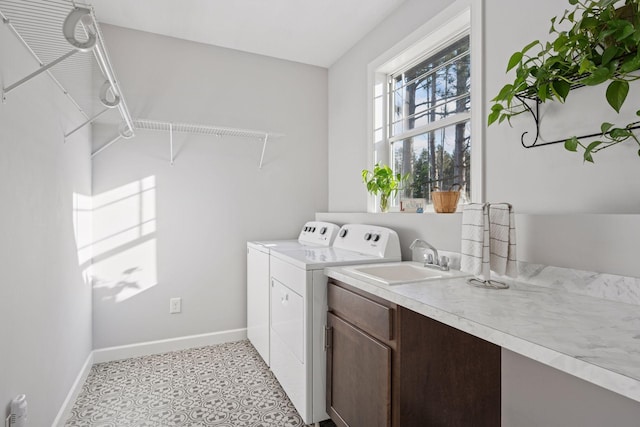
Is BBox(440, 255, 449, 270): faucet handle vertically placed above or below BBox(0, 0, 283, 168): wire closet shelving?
below

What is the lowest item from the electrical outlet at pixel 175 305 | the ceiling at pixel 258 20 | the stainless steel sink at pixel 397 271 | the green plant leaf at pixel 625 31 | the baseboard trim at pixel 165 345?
the baseboard trim at pixel 165 345

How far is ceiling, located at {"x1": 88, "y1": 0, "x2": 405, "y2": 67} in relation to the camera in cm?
234

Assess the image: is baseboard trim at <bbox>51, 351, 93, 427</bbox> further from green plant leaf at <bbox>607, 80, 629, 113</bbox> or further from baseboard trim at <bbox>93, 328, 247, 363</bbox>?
green plant leaf at <bbox>607, 80, 629, 113</bbox>

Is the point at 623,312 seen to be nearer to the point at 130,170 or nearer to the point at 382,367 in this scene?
the point at 382,367

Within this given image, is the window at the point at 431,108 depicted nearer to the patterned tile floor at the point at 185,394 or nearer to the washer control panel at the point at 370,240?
the washer control panel at the point at 370,240

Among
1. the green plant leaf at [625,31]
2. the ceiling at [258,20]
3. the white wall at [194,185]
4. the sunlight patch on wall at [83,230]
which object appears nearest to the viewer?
the green plant leaf at [625,31]

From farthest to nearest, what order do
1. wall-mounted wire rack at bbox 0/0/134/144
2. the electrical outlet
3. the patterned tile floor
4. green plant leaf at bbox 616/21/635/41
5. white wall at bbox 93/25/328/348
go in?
the electrical outlet
white wall at bbox 93/25/328/348
the patterned tile floor
wall-mounted wire rack at bbox 0/0/134/144
green plant leaf at bbox 616/21/635/41

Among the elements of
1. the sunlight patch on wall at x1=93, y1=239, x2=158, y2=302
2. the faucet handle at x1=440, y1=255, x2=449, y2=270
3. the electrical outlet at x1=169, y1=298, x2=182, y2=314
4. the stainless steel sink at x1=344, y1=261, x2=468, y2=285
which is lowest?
the electrical outlet at x1=169, y1=298, x2=182, y2=314

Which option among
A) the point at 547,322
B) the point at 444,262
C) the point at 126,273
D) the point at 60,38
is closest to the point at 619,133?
the point at 547,322

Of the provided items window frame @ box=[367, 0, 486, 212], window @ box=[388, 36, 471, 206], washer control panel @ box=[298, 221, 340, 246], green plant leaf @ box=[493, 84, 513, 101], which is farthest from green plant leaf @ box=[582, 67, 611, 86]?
washer control panel @ box=[298, 221, 340, 246]

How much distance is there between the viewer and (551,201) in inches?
56.2

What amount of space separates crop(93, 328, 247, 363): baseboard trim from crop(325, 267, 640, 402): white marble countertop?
191 centimetres

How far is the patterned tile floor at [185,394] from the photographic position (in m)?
1.88

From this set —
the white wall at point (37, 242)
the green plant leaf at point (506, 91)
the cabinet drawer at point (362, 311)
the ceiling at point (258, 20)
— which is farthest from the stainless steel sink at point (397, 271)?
the ceiling at point (258, 20)
